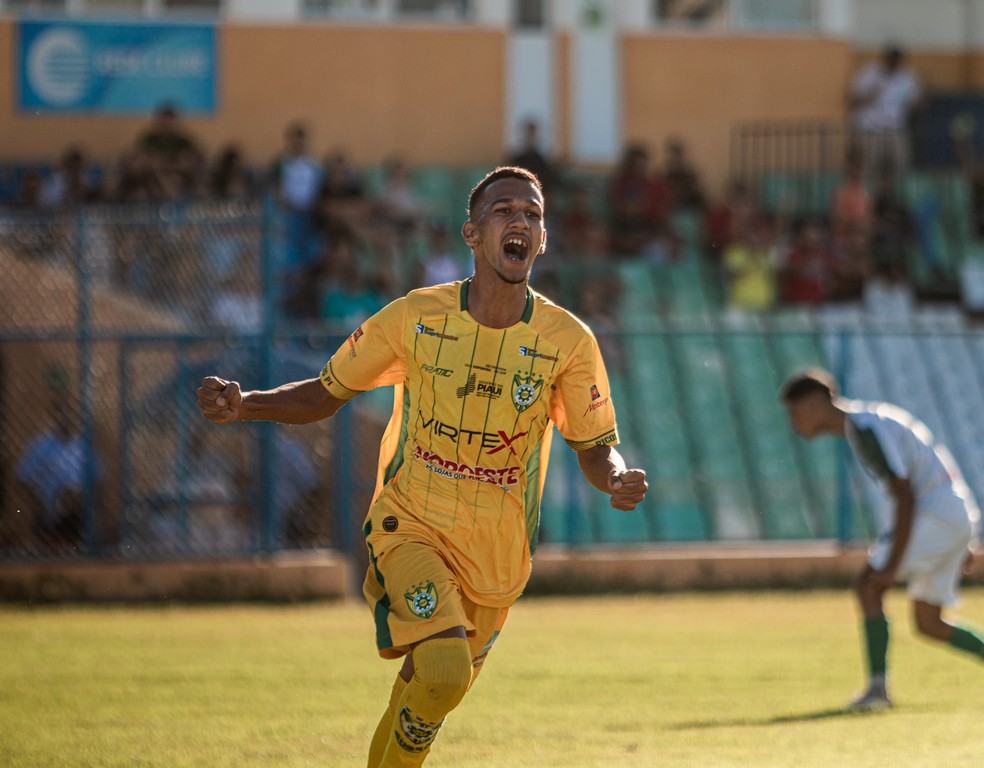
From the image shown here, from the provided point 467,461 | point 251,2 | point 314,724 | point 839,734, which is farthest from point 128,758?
point 251,2

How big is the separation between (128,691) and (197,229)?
5.78m

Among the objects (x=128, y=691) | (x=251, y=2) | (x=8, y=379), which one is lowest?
(x=128, y=691)

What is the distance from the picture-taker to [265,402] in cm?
624

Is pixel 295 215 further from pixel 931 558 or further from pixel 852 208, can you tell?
pixel 931 558

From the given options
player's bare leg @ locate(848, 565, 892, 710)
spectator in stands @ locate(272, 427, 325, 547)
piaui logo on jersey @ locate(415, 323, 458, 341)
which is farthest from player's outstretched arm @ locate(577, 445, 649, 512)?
spectator in stands @ locate(272, 427, 325, 547)

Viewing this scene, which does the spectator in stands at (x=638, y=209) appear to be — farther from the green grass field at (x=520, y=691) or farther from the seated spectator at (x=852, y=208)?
the green grass field at (x=520, y=691)

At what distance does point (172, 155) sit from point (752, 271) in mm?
6874

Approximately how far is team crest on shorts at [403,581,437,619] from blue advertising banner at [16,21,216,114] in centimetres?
1778

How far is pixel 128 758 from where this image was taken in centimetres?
734

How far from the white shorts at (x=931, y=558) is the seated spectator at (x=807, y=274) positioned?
10.6 m

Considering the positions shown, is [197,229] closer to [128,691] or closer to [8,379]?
[8,379]

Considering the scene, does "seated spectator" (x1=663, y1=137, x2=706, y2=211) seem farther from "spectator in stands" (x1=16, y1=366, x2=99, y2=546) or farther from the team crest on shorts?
the team crest on shorts

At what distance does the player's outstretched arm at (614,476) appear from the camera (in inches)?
227

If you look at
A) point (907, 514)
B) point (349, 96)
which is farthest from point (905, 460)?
point (349, 96)
